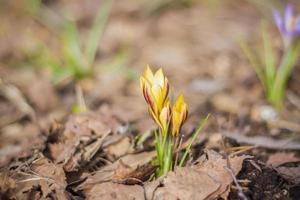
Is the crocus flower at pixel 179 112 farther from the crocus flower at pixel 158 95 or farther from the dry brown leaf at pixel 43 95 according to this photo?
the dry brown leaf at pixel 43 95

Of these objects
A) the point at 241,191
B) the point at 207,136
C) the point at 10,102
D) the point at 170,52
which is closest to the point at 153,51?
the point at 170,52

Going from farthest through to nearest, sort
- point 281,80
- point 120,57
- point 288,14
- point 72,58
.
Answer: point 120,57, point 72,58, point 281,80, point 288,14

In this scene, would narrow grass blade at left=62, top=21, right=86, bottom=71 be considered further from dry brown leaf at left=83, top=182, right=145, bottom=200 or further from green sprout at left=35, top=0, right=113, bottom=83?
dry brown leaf at left=83, top=182, right=145, bottom=200

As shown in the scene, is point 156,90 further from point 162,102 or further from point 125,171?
point 125,171

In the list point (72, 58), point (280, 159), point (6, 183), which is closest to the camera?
point (6, 183)

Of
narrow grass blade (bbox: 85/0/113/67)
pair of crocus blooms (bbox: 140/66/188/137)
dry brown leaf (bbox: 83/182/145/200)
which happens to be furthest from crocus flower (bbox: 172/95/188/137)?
narrow grass blade (bbox: 85/0/113/67)

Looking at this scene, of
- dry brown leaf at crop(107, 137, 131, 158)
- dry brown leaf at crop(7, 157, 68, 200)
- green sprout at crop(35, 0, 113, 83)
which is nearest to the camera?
dry brown leaf at crop(7, 157, 68, 200)

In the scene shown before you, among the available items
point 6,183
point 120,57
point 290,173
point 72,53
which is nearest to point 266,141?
point 290,173
